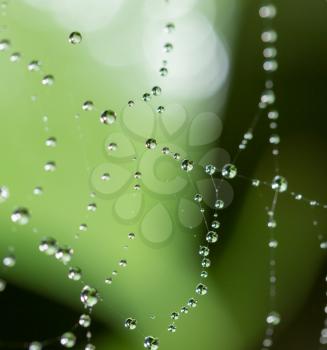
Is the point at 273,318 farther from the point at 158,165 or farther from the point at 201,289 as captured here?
the point at 158,165

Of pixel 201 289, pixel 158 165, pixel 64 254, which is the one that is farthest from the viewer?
pixel 158 165

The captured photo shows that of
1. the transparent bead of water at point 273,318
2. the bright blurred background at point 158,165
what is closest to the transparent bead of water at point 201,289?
the transparent bead of water at point 273,318

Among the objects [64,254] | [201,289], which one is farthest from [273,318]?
[64,254]

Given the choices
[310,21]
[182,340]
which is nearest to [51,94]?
[182,340]

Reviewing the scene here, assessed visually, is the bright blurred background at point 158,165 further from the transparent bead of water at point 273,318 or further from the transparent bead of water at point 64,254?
the transparent bead of water at point 64,254

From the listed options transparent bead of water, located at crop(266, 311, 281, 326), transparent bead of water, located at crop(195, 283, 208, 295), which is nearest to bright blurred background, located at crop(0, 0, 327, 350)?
transparent bead of water, located at crop(266, 311, 281, 326)

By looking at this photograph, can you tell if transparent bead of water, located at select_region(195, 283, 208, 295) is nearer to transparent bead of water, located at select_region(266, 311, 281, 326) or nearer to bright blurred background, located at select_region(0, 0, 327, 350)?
transparent bead of water, located at select_region(266, 311, 281, 326)

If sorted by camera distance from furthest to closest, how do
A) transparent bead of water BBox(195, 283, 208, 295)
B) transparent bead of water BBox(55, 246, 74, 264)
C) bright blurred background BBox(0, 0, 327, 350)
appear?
bright blurred background BBox(0, 0, 327, 350), transparent bead of water BBox(195, 283, 208, 295), transparent bead of water BBox(55, 246, 74, 264)

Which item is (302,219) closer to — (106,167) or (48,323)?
(106,167)
